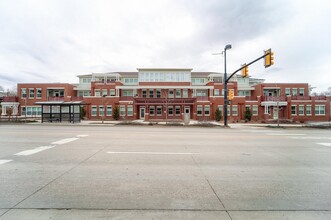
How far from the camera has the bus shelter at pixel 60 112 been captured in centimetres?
2788

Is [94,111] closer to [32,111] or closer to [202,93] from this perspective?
[32,111]

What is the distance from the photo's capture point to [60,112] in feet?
92.2

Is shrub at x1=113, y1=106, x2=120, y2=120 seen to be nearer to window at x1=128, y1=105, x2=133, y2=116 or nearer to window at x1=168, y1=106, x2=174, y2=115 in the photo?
window at x1=128, y1=105, x2=133, y2=116

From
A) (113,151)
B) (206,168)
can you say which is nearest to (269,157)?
(206,168)

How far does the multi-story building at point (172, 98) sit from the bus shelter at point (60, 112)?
8187mm

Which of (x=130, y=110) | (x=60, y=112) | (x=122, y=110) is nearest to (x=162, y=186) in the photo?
(x=60, y=112)

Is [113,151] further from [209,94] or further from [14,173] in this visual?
[209,94]

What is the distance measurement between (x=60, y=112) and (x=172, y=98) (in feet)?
69.9

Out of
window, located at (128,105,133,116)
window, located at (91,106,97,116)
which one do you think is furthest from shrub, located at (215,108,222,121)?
window, located at (91,106,97,116)

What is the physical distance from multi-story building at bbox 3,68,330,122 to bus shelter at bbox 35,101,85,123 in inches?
322

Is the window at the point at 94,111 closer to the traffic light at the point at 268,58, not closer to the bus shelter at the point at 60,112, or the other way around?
the bus shelter at the point at 60,112

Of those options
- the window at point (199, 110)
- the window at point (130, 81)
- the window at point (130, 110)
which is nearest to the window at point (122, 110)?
the window at point (130, 110)

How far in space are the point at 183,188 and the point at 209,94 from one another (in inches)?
1587

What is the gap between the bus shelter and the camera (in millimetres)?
27875
